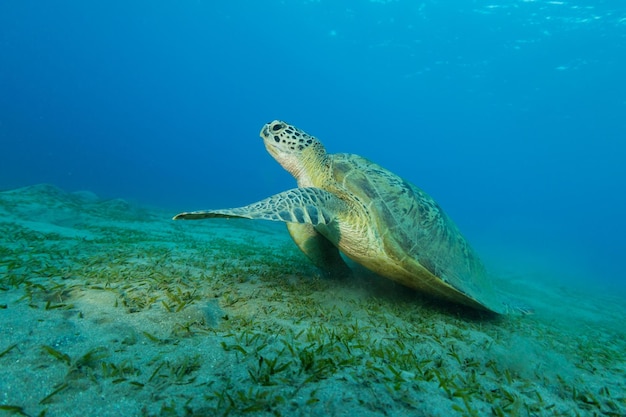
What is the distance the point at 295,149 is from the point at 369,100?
9849cm

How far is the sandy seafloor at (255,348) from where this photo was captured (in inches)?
54.5

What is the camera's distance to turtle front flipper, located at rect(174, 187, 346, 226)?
267 centimetres

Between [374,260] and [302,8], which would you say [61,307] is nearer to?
[374,260]

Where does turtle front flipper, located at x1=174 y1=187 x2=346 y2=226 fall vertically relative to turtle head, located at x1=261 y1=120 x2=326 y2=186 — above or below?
below

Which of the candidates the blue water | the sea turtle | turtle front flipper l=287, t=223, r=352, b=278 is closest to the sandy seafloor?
turtle front flipper l=287, t=223, r=352, b=278

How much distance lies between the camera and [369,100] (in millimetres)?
95062

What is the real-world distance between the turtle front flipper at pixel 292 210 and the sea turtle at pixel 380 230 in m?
0.01

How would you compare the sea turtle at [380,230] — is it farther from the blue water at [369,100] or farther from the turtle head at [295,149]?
the blue water at [369,100]

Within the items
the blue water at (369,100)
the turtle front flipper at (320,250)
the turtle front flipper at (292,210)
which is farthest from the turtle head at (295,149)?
the blue water at (369,100)

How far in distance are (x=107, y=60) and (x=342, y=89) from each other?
93.3m

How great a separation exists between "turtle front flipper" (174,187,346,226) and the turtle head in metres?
1.15

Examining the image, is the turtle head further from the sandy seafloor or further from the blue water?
the blue water

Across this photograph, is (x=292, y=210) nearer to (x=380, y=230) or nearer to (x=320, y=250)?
(x=380, y=230)

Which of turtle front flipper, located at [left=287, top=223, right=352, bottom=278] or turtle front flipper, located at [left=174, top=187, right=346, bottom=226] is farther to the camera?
turtle front flipper, located at [left=287, top=223, right=352, bottom=278]
